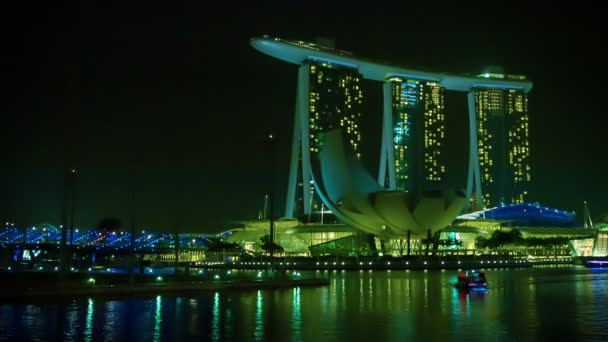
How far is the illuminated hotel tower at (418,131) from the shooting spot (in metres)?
116

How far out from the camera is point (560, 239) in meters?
94.4

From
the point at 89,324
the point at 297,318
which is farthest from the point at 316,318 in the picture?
the point at 89,324

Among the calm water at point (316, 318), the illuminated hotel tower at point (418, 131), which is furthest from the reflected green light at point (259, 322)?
the illuminated hotel tower at point (418, 131)

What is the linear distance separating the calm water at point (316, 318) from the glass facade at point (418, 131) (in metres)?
90.6

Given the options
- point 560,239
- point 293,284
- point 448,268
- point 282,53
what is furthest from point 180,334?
point 560,239

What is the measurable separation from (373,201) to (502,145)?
63.0 metres

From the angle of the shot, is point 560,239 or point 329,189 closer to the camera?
point 329,189

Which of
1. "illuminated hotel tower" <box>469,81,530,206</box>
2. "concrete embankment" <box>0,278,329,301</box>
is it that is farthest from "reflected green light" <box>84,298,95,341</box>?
"illuminated hotel tower" <box>469,81,530,206</box>

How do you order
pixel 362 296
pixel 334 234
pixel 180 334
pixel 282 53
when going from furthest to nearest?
pixel 282 53
pixel 334 234
pixel 362 296
pixel 180 334

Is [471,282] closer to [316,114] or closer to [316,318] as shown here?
[316,318]

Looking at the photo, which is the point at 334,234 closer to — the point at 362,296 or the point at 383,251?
the point at 383,251

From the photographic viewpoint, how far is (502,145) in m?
126

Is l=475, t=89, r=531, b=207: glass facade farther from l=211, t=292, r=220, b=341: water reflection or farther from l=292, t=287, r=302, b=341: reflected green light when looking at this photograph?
l=211, t=292, r=220, b=341: water reflection

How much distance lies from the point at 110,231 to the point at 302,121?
179ft
